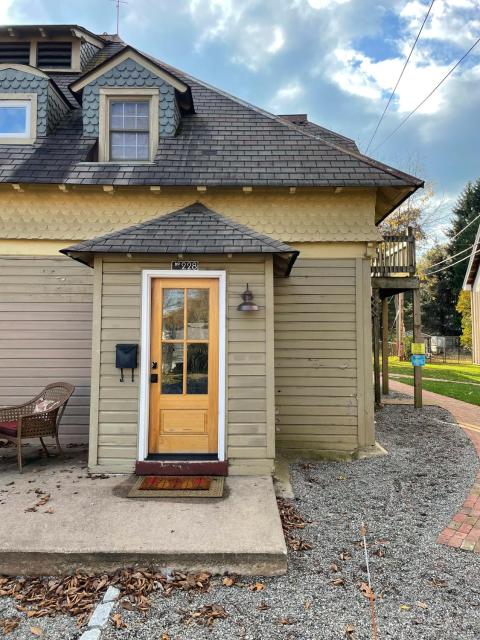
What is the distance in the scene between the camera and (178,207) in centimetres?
598

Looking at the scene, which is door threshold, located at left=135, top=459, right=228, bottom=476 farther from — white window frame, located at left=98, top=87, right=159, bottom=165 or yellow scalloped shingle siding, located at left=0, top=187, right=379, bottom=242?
white window frame, located at left=98, top=87, right=159, bottom=165

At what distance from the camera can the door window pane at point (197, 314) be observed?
480cm

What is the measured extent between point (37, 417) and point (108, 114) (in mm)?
4846

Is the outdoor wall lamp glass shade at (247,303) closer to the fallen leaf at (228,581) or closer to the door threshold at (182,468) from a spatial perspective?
the door threshold at (182,468)

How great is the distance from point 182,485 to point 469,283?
2519 centimetres

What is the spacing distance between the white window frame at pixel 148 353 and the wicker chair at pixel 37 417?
1304mm

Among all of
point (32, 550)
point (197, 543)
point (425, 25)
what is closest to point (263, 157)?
point (425, 25)

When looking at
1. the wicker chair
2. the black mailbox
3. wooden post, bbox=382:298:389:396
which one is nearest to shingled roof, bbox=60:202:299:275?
the black mailbox

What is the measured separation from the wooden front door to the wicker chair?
56.4 inches

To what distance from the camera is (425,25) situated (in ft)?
22.0

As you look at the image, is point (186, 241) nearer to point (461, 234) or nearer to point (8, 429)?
point (8, 429)

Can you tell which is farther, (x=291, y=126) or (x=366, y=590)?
(x=291, y=126)

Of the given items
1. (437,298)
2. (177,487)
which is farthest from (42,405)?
(437,298)

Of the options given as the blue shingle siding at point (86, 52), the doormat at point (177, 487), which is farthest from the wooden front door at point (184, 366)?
the blue shingle siding at point (86, 52)
